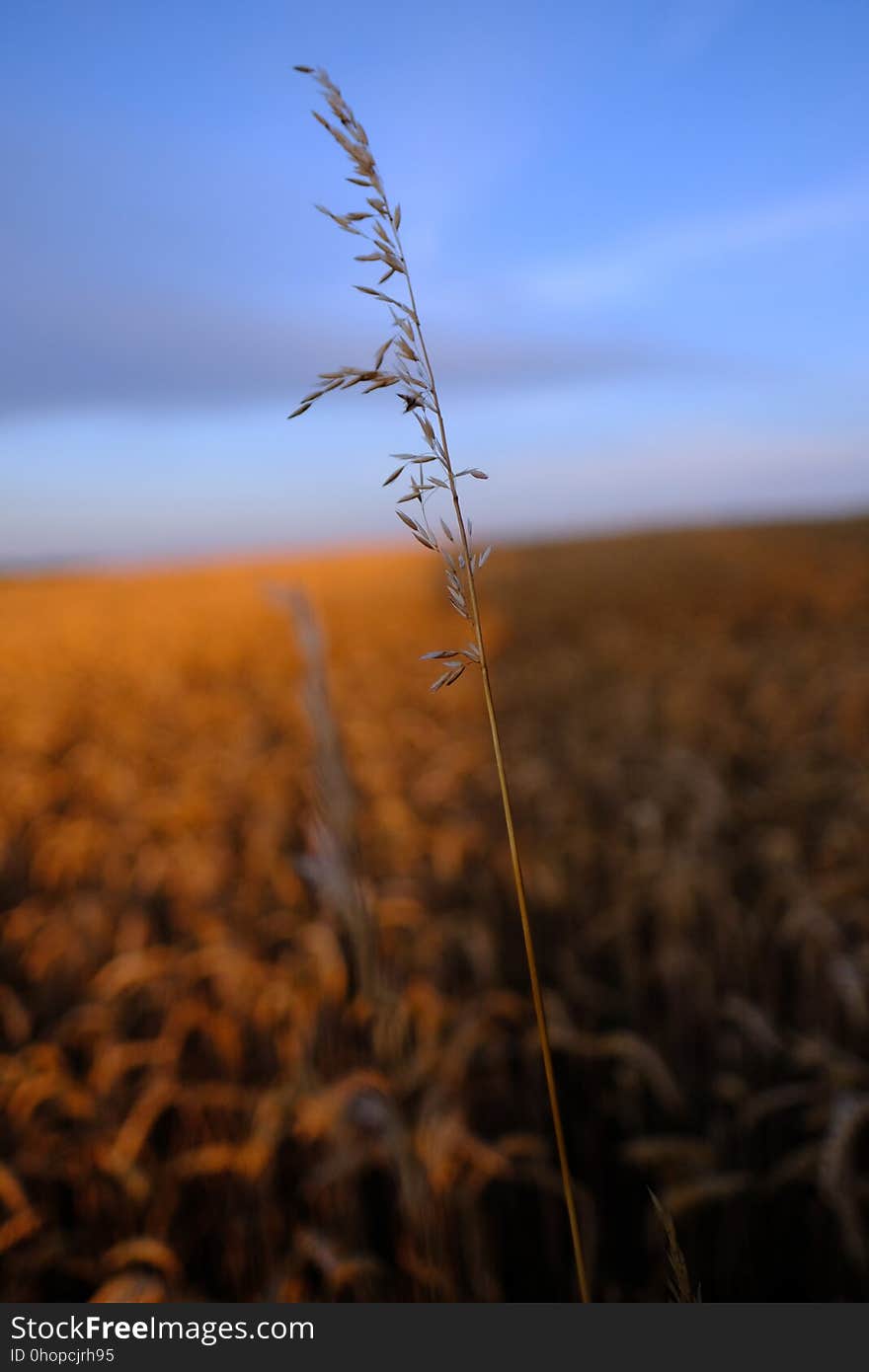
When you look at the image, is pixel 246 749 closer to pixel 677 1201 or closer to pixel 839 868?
pixel 839 868

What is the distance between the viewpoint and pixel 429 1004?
113 inches

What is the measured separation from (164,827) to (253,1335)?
4.13 meters

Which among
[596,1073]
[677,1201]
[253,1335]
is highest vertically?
[253,1335]

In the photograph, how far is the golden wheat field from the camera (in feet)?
6.98

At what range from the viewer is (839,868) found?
13.5 feet

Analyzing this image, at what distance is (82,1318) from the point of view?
1.13 m

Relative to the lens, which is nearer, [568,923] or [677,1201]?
[677,1201]

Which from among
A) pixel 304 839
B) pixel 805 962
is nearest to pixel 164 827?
pixel 304 839

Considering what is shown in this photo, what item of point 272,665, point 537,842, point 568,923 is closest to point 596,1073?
point 568,923

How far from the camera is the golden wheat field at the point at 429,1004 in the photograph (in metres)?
2.13

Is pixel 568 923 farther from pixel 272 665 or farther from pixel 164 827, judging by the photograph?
pixel 272 665

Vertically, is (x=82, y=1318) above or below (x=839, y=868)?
above

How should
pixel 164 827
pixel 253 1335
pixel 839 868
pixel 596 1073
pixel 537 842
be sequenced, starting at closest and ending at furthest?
pixel 253 1335, pixel 596 1073, pixel 839 868, pixel 537 842, pixel 164 827

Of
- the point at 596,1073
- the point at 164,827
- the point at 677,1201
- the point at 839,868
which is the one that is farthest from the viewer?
the point at 164,827
